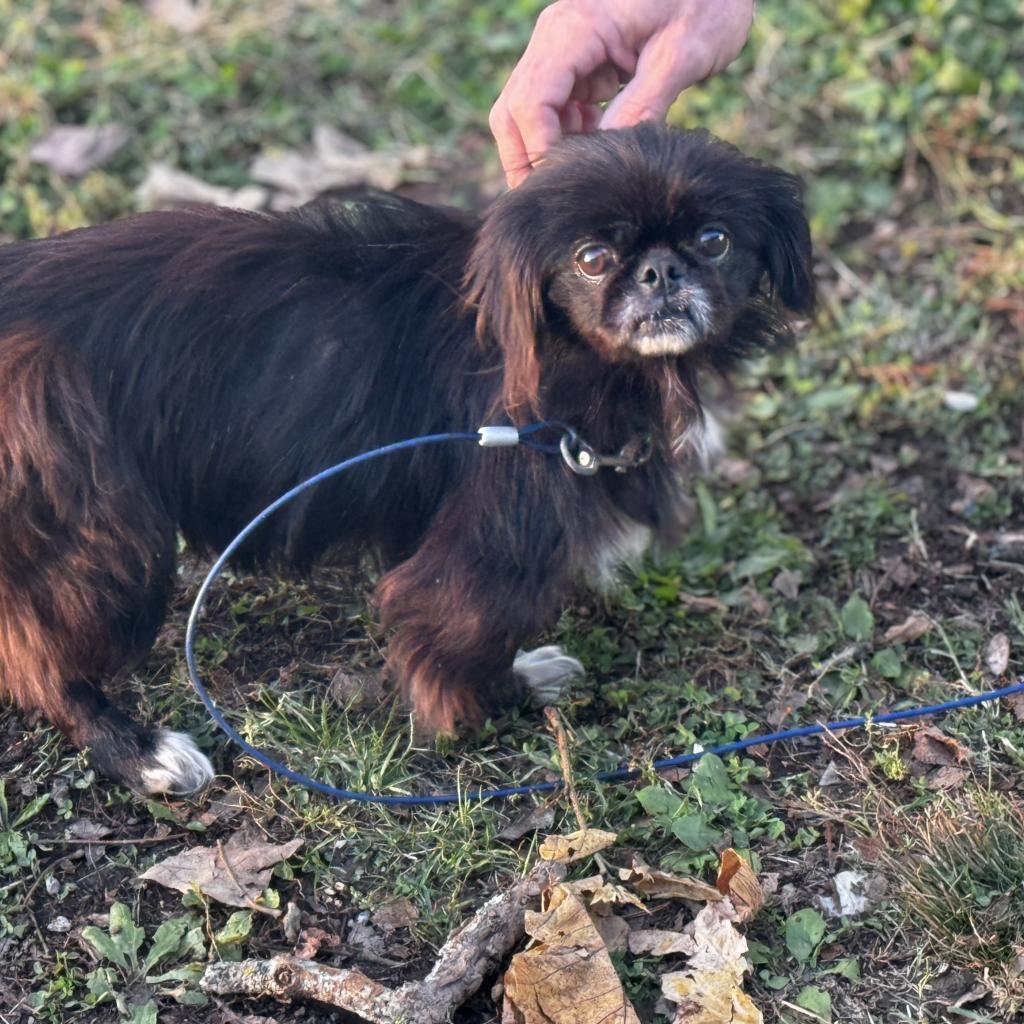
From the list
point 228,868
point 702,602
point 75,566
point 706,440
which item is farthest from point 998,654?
point 75,566

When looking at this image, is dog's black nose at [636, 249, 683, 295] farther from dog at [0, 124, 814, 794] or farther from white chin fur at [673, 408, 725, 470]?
white chin fur at [673, 408, 725, 470]

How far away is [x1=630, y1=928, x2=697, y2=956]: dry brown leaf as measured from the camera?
10.1 ft

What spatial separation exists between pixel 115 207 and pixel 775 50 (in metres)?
2.79

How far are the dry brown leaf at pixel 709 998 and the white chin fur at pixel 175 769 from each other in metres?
1.23

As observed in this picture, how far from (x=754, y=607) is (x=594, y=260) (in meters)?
1.36

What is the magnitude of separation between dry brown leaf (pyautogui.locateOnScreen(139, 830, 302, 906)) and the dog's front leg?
493mm

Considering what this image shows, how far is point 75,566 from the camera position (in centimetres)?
329

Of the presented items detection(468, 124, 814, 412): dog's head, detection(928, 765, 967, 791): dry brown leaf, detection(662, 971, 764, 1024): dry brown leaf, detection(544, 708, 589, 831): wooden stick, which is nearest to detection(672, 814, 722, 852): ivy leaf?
detection(544, 708, 589, 831): wooden stick

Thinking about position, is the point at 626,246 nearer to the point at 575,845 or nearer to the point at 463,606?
the point at 463,606

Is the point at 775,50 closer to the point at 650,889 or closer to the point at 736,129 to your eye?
the point at 736,129

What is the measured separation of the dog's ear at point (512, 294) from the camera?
3145 millimetres

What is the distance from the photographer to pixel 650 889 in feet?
10.6

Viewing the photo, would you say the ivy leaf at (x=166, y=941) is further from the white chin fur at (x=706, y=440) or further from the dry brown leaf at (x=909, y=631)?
the dry brown leaf at (x=909, y=631)

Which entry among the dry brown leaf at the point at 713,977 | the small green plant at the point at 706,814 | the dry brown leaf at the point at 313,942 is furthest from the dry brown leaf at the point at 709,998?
the dry brown leaf at the point at 313,942
